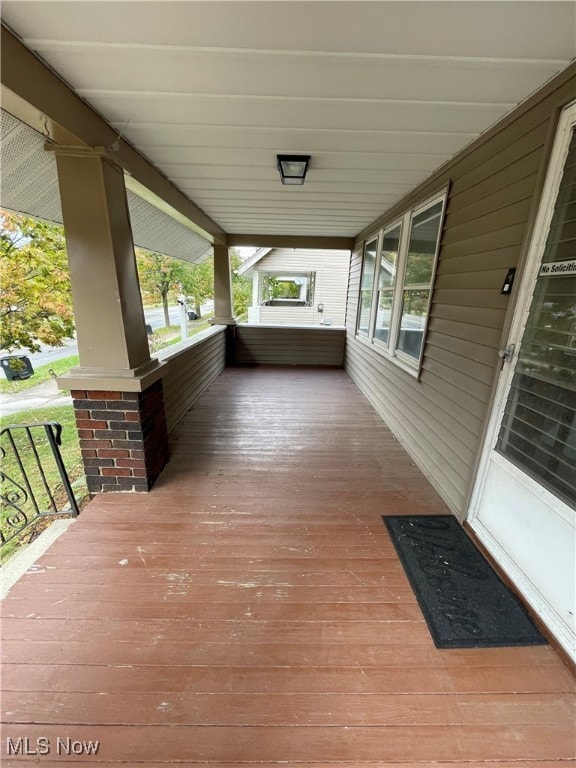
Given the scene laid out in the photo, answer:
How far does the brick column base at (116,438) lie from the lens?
205 cm

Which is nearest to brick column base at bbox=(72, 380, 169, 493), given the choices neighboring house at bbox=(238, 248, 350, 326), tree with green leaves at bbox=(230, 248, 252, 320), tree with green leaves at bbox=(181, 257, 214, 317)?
neighboring house at bbox=(238, 248, 350, 326)

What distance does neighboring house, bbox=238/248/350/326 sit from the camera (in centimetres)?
867

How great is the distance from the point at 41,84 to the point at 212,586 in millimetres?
2445

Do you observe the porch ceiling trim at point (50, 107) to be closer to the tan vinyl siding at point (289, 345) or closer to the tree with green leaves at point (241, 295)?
the tan vinyl siding at point (289, 345)

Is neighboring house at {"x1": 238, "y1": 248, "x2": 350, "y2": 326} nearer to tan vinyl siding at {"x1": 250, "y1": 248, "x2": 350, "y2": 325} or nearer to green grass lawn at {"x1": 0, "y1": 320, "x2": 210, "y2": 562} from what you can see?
tan vinyl siding at {"x1": 250, "y1": 248, "x2": 350, "y2": 325}

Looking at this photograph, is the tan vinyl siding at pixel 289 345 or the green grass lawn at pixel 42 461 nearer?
the green grass lawn at pixel 42 461

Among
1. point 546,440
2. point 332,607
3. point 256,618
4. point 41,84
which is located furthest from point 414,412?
point 41,84

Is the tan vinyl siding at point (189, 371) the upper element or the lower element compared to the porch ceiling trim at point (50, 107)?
lower

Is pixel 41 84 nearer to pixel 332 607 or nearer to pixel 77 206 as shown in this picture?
Result: pixel 77 206

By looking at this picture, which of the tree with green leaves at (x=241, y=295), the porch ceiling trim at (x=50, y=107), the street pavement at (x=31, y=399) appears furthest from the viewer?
the tree with green leaves at (x=241, y=295)

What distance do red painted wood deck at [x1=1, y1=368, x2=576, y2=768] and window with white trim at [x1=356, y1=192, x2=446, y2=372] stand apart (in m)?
1.67

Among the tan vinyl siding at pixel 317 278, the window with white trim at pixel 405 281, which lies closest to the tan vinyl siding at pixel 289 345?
the window with white trim at pixel 405 281

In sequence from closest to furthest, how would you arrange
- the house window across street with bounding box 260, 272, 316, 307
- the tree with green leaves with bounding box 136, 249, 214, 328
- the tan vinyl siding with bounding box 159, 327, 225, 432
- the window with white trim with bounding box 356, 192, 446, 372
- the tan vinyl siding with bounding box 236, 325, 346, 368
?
the window with white trim with bounding box 356, 192, 446, 372 < the tan vinyl siding with bounding box 159, 327, 225, 432 < the tan vinyl siding with bounding box 236, 325, 346, 368 < the house window across street with bounding box 260, 272, 316, 307 < the tree with green leaves with bounding box 136, 249, 214, 328

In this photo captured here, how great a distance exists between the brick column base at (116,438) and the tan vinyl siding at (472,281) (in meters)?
2.20
